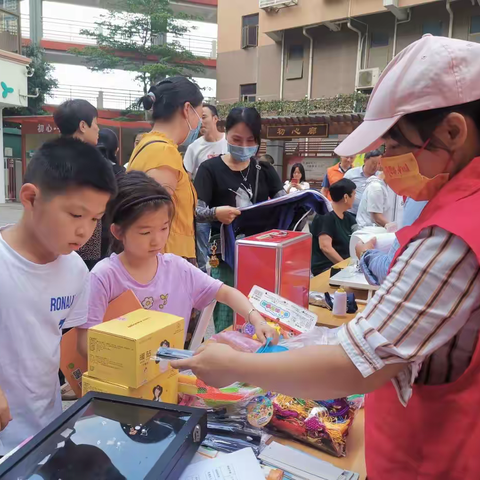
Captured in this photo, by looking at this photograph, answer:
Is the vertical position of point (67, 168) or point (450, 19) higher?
point (450, 19)

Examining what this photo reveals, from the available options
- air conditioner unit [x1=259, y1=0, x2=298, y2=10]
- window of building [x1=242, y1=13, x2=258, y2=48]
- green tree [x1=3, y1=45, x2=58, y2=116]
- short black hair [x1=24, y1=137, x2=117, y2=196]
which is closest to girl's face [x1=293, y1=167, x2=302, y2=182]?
short black hair [x1=24, y1=137, x2=117, y2=196]

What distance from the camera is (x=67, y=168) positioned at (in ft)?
3.51

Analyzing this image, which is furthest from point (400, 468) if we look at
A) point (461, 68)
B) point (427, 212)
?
point (461, 68)

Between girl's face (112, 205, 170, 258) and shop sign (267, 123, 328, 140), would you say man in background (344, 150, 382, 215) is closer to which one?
girl's face (112, 205, 170, 258)

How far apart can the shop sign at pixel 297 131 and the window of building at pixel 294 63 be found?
9.78 ft

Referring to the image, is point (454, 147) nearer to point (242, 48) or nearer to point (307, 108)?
point (307, 108)

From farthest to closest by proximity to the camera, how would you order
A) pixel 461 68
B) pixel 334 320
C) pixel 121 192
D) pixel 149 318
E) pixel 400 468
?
pixel 334 320 < pixel 121 192 < pixel 149 318 < pixel 400 468 < pixel 461 68

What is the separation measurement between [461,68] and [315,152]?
13.3 metres

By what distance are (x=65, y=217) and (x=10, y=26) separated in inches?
566

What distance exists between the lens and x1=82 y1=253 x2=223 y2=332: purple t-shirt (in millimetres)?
1389

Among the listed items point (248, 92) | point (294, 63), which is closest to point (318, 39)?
point (294, 63)

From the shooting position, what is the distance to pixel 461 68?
0.69m

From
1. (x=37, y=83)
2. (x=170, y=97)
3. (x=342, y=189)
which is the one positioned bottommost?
(x=342, y=189)

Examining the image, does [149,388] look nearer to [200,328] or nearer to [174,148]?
[200,328]
